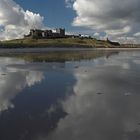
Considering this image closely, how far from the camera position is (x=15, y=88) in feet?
45.4

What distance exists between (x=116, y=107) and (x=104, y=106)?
15.9 inches

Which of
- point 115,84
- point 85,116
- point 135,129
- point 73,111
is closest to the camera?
point 135,129

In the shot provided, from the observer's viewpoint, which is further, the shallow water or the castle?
the castle

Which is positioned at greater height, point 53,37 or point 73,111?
→ point 73,111

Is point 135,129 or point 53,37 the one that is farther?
point 53,37

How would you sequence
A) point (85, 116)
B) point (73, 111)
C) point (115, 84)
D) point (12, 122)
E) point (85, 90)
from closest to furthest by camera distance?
point (12, 122) < point (85, 116) < point (73, 111) < point (85, 90) < point (115, 84)

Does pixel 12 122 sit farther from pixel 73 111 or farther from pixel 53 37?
pixel 53 37

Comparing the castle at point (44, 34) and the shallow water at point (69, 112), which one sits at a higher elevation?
the shallow water at point (69, 112)

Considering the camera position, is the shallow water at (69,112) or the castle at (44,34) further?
the castle at (44,34)

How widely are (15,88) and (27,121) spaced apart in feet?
18.8

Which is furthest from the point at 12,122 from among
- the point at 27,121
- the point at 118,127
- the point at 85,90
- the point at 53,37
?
the point at 53,37

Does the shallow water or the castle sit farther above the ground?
the shallow water

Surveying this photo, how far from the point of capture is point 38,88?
45.2ft

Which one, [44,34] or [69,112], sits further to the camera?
[44,34]
